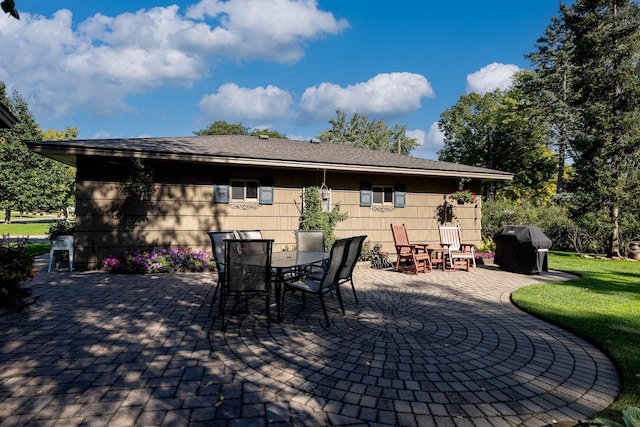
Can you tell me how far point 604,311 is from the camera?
456 cm

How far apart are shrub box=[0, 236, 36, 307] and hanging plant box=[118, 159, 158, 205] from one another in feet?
10.7

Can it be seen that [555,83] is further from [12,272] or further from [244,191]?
[12,272]

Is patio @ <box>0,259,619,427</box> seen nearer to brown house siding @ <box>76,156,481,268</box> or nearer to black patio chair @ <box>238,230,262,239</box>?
black patio chair @ <box>238,230,262,239</box>

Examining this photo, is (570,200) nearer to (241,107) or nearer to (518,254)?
(518,254)

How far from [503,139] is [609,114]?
44.0 ft

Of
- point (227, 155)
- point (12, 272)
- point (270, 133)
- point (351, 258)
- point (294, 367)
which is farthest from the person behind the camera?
point (270, 133)

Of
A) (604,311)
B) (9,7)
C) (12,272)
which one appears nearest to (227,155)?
(12,272)

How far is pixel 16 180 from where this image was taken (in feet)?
69.4

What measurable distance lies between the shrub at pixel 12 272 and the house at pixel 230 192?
3.35 metres

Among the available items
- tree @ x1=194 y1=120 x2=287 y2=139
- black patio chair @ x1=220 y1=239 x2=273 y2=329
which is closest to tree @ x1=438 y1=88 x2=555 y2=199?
tree @ x1=194 y1=120 x2=287 y2=139

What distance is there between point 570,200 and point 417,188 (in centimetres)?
704

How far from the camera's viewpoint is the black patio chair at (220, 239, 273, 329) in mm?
3672

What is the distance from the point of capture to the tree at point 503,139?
888 inches

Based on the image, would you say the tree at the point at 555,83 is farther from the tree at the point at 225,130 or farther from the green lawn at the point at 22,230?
the green lawn at the point at 22,230
